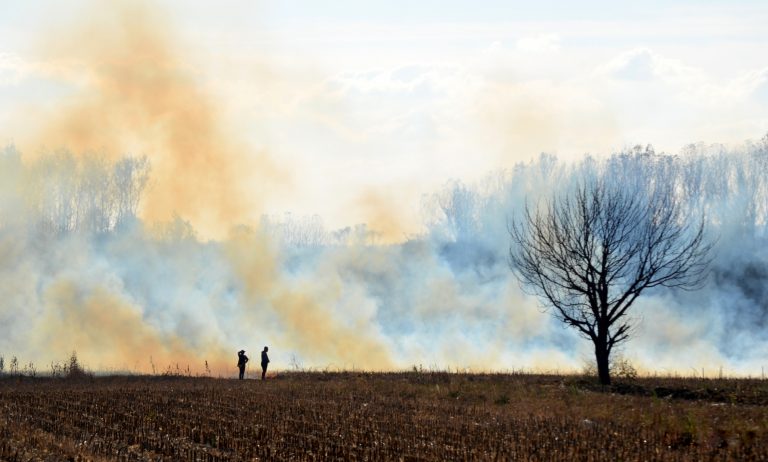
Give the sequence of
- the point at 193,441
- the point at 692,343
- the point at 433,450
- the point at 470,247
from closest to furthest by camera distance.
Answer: the point at 433,450
the point at 193,441
the point at 692,343
the point at 470,247

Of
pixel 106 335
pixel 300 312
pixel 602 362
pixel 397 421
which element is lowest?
pixel 397 421

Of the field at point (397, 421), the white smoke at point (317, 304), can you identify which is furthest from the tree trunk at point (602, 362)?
the white smoke at point (317, 304)

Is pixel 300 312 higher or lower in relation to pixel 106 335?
higher

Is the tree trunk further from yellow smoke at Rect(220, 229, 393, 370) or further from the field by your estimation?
yellow smoke at Rect(220, 229, 393, 370)

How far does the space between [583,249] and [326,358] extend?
33.8m

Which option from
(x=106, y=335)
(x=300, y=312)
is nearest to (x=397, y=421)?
(x=106, y=335)

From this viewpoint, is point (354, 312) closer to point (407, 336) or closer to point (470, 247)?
point (407, 336)

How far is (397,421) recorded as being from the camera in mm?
22734

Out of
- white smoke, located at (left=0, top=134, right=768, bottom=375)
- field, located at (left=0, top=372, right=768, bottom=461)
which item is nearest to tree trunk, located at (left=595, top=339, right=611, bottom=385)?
field, located at (left=0, top=372, right=768, bottom=461)

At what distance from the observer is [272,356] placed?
64.8 metres

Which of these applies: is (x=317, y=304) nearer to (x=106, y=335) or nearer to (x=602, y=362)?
(x=106, y=335)

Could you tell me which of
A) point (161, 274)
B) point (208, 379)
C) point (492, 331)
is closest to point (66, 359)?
point (161, 274)

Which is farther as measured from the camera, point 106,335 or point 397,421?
point 106,335

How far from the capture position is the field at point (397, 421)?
18.1 metres
